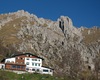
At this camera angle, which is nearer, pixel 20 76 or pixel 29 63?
pixel 20 76

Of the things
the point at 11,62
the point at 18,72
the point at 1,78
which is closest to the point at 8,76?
the point at 1,78

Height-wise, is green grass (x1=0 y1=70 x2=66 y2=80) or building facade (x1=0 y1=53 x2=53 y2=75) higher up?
building facade (x1=0 y1=53 x2=53 y2=75)

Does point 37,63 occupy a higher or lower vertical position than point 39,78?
higher

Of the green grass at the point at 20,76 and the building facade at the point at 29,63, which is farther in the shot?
the building facade at the point at 29,63

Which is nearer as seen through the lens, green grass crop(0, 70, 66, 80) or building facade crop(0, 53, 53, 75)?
green grass crop(0, 70, 66, 80)

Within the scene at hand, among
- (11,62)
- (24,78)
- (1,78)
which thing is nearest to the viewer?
(1,78)

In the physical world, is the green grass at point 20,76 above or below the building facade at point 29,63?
below

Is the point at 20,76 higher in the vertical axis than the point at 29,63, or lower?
lower

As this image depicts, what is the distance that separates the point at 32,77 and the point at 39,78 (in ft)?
7.88

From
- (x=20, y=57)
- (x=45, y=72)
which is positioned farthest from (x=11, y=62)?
(x=45, y=72)

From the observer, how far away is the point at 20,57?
401ft

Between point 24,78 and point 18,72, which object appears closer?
point 24,78

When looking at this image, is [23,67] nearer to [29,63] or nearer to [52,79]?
[29,63]

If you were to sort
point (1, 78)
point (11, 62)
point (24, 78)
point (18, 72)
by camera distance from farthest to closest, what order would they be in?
point (11, 62) → point (18, 72) → point (24, 78) → point (1, 78)
